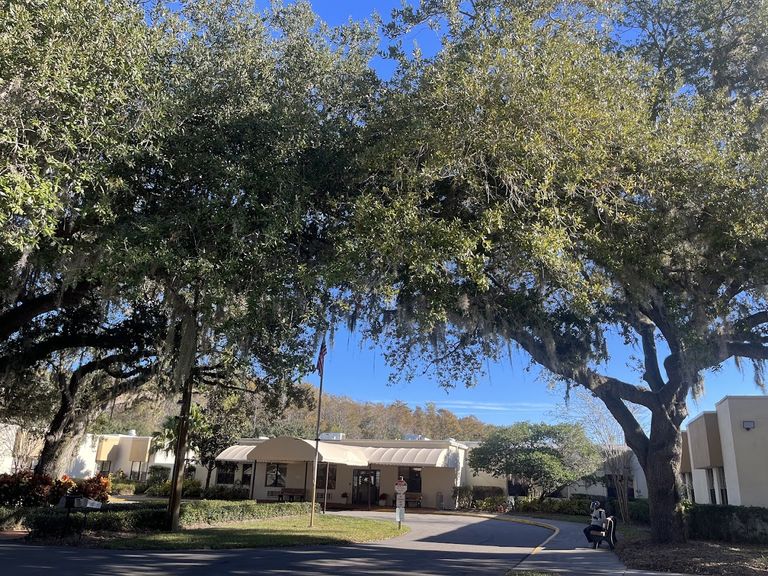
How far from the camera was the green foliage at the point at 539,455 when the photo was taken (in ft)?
110

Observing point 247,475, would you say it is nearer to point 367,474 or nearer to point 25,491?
point 367,474

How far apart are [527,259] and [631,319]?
5.41 meters

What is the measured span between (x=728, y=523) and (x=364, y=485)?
2194 centimetres

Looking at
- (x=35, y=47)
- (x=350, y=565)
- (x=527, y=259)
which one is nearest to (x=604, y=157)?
(x=527, y=259)

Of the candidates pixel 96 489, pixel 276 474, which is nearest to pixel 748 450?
pixel 96 489

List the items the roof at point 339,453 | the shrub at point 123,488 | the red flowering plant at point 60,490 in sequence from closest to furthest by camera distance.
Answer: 1. the red flowering plant at point 60,490
2. the roof at point 339,453
3. the shrub at point 123,488

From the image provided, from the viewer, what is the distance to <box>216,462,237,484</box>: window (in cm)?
3641

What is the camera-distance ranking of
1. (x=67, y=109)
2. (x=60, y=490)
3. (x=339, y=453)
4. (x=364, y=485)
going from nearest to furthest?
1. (x=67, y=109)
2. (x=60, y=490)
3. (x=339, y=453)
4. (x=364, y=485)

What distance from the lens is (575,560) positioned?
12.7 metres

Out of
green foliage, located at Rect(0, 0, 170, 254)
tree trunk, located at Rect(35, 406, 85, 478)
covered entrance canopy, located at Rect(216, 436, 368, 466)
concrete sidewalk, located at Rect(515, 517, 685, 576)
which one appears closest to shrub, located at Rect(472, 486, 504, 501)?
covered entrance canopy, located at Rect(216, 436, 368, 466)

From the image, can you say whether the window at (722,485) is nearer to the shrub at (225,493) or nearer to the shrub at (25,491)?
the shrub at (25,491)

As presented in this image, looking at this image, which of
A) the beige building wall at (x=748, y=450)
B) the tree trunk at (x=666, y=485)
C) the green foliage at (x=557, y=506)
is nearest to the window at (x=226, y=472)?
the green foliage at (x=557, y=506)

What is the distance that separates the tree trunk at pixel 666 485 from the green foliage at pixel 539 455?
811 inches

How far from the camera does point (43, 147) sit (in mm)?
7660
